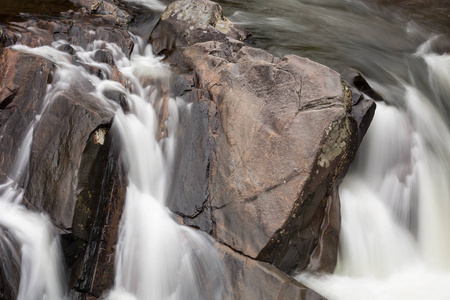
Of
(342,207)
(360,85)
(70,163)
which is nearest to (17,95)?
(70,163)

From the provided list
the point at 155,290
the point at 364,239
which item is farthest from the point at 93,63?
the point at 364,239

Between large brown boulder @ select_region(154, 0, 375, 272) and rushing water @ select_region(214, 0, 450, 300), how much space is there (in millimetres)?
418

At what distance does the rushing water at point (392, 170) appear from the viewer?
4.75 m

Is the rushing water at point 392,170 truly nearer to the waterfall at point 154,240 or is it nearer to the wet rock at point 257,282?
the wet rock at point 257,282

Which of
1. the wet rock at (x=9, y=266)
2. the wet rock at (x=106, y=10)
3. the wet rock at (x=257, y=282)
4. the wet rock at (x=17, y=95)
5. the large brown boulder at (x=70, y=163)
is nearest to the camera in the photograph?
the wet rock at (x=9, y=266)

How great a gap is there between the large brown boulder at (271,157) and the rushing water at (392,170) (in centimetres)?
42

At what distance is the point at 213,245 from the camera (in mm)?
4352

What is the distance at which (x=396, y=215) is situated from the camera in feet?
17.0

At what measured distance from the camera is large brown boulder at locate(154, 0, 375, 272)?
4238mm

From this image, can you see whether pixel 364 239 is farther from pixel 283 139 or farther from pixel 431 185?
pixel 283 139

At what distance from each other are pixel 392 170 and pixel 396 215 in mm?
623

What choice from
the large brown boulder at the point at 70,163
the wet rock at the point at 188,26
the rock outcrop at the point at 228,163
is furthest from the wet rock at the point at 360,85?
the large brown boulder at the point at 70,163

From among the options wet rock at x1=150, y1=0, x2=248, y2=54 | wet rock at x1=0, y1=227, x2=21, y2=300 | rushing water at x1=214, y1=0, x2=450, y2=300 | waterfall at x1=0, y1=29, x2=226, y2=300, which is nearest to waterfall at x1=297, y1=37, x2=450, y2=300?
rushing water at x1=214, y1=0, x2=450, y2=300

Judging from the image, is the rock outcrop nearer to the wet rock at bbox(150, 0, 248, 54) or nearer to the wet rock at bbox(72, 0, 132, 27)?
the wet rock at bbox(150, 0, 248, 54)
